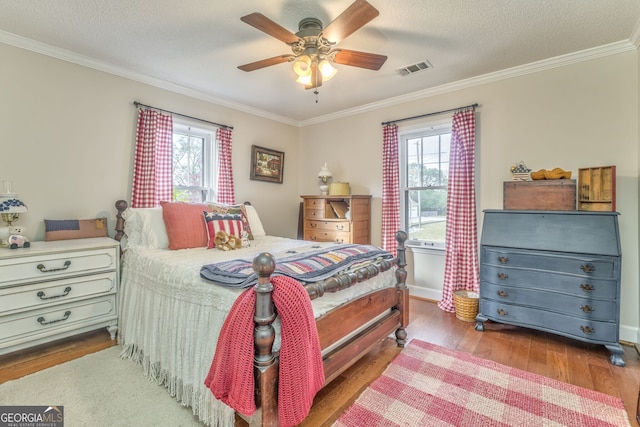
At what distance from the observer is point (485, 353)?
7.68ft

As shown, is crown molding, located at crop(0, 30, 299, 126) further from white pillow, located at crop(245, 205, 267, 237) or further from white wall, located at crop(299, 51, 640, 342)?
white wall, located at crop(299, 51, 640, 342)

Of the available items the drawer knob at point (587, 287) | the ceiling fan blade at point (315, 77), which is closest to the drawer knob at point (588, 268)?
the drawer knob at point (587, 287)

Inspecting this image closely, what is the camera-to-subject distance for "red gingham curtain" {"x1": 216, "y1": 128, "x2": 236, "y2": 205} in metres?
3.73

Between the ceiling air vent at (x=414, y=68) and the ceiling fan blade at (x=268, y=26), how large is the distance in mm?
1397

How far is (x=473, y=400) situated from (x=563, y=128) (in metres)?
2.53

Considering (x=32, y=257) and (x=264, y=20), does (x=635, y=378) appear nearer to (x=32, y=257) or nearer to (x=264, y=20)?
(x=264, y=20)

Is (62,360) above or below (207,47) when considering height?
below

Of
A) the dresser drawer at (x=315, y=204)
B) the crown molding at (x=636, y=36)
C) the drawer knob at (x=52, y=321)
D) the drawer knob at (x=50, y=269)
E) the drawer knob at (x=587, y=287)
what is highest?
the crown molding at (x=636, y=36)

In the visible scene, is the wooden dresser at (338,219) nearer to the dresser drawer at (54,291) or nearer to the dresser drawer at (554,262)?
the dresser drawer at (554,262)

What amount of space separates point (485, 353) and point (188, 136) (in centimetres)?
376

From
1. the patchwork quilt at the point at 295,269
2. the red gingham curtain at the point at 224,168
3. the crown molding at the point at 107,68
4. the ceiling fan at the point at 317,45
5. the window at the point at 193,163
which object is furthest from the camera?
the red gingham curtain at the point at 224,168

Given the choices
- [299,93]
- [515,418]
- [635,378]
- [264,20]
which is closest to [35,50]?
[264,20]

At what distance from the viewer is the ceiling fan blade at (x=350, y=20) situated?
1.61m

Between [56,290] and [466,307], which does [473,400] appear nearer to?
[466,307]
